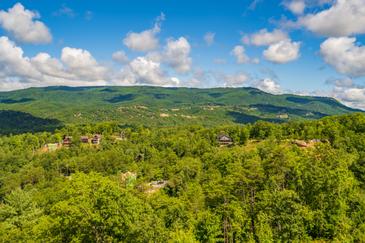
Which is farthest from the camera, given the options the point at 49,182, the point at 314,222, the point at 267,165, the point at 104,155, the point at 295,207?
the point at 104,155

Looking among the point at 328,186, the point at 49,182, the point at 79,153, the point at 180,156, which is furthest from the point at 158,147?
the point at 328,186

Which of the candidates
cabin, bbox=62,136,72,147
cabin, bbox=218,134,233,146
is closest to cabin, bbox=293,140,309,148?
cabin, bbox=218,134,233,146

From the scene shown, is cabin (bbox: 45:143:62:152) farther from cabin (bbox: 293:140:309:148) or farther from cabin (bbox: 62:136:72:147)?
cabin (bbox: 293:140:309:148)

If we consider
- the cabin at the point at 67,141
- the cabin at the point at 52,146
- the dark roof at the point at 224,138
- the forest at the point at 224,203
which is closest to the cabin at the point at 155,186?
the forest at the point at 224,203

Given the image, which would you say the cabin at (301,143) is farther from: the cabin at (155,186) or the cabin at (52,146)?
the cabin at (52,146)

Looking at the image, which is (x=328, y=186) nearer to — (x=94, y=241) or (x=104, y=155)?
(x=94, y=241)

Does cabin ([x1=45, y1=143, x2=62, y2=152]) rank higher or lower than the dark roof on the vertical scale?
lower

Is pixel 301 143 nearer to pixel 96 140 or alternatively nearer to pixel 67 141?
pixel 96 140

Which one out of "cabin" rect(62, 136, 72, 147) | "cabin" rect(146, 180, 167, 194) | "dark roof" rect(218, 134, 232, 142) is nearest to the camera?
"cabin" rect(146, 180, 167, 194)

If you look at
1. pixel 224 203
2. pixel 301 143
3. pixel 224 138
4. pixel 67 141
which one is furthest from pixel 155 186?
pixel 67 141
